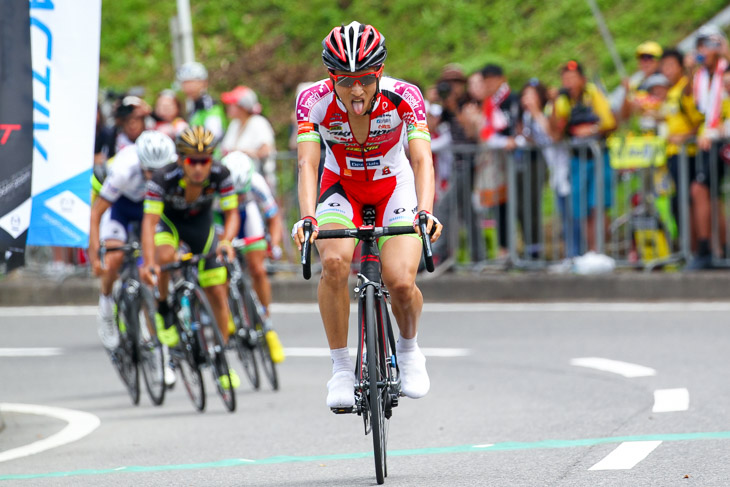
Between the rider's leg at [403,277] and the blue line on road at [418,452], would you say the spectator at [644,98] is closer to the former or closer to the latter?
the blue line on road at [418,452]

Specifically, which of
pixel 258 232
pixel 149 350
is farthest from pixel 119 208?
pixel 149 350

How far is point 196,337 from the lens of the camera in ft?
33.4

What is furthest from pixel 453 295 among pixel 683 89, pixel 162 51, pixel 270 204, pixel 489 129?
pixel 162 51

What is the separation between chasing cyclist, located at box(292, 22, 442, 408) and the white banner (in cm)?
216

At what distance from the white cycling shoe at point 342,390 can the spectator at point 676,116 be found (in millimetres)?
8226

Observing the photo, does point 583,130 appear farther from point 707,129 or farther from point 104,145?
point 104,145

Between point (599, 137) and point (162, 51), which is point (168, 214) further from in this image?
point (162, 51)

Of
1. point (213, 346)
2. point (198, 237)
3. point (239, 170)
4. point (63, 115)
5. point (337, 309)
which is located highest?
point (63, 115)

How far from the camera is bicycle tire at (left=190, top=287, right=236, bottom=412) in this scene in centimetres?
1003

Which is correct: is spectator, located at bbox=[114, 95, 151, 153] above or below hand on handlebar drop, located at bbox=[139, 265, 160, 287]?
above

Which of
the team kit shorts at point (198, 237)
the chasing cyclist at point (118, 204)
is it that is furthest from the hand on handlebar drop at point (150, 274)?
the chasing cyclist at point (118, 204)

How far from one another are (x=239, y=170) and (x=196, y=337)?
4.88 feet

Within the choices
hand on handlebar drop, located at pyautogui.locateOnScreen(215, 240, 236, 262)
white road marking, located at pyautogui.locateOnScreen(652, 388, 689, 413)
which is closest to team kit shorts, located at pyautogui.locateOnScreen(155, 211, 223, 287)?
hand on handlebar drop, located at pyautogui.locateOnScreen(215, 240, 236, 262)

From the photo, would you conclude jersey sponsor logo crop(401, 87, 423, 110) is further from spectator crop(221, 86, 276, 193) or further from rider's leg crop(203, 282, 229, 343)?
spectator crop(221, 86, 276, 193)
